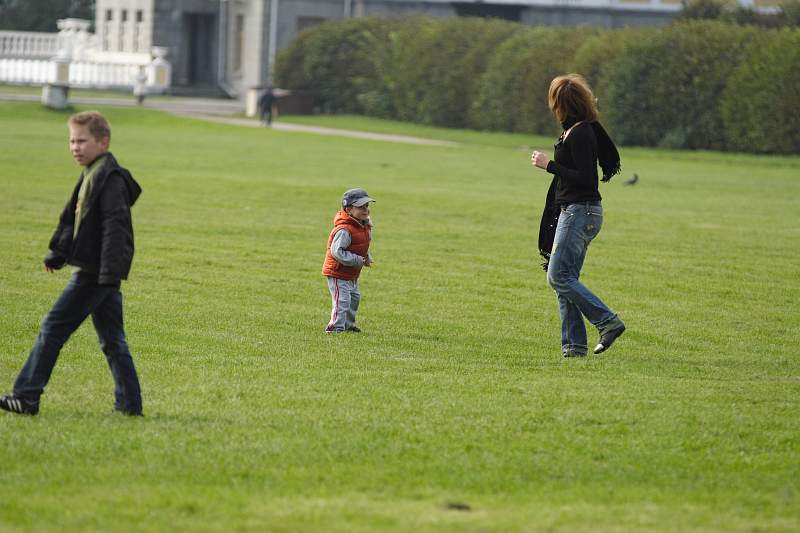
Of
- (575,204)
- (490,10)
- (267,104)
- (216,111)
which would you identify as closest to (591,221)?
Answer: (575,204)

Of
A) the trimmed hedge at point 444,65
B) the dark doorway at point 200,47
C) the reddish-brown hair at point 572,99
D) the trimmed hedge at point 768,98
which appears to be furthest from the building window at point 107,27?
the reddish-brown hair at point 572,99

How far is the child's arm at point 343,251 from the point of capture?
10.6 metres

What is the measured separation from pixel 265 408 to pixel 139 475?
147 centimetres

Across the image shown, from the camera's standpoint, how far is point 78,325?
723 centimetres

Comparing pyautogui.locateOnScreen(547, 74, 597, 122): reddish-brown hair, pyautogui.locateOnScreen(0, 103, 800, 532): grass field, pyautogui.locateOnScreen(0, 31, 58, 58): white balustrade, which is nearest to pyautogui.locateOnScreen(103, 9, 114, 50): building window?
pyautogui.locateOnScreen(0, 31, 58, 58): white balustrade

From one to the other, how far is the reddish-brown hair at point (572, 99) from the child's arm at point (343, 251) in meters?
2.08

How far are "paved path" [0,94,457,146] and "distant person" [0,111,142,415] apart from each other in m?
34.1

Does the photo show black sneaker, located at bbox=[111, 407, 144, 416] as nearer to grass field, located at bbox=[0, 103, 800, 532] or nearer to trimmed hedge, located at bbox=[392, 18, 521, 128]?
grass field, located at bbox=[0, 103, 800, 532]

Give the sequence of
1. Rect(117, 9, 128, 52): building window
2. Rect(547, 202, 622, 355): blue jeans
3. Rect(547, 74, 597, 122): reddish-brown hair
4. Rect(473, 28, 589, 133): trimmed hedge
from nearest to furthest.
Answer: Rect(547, 74, 597, 122): reddish-brown hair < Rect(547, 202, 622, 355): blue jeans < Rect(473, 28, 589, 133): trimmed hedge < Rect(117, 9, 128, 52): building window

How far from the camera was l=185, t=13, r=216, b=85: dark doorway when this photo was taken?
220 feet

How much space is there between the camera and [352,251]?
10773mm

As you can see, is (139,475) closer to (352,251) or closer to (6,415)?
(6,415)

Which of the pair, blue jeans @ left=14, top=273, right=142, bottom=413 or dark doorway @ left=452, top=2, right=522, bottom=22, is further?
dark doorway @ left=452, top=2, right=522, bottom=22

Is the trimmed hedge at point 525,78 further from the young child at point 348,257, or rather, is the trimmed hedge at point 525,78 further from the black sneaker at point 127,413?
the black sneaker at point 127,413
